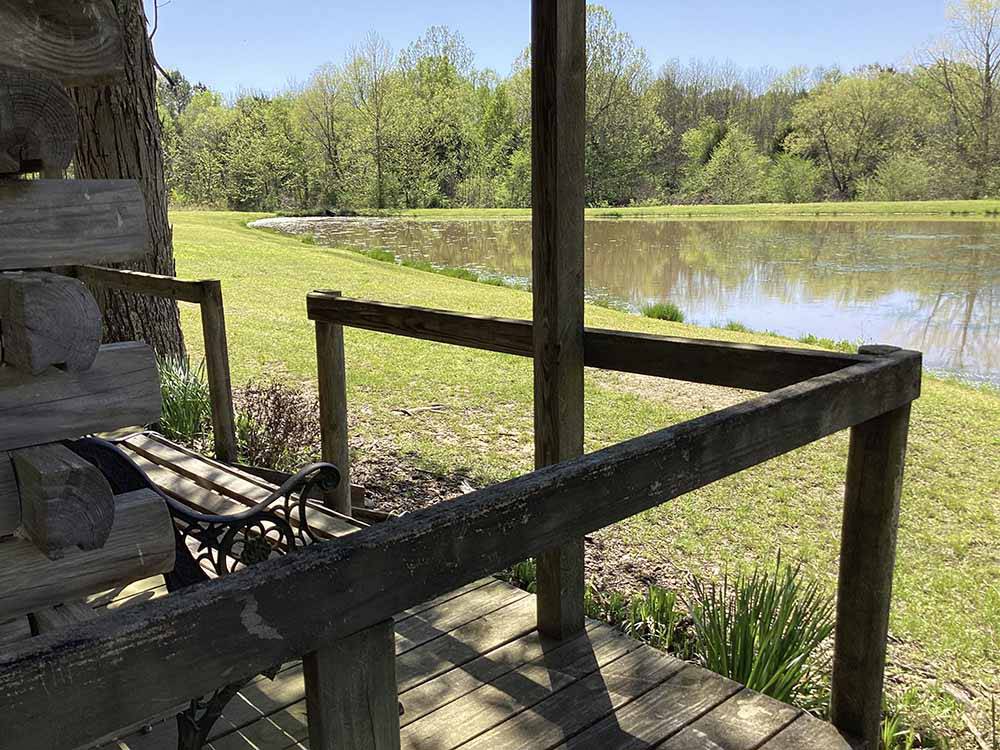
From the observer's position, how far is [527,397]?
7.79 metres

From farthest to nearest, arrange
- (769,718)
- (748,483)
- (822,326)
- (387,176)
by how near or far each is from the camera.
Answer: (387,176) < (822,326) < (748,483) < (769,718)

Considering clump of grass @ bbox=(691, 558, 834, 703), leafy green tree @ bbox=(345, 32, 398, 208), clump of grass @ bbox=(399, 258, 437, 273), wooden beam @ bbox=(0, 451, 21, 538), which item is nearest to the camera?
wooden beam @ bbox=(0, 451, 21, 538)

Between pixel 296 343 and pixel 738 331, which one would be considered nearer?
pixel 296 343

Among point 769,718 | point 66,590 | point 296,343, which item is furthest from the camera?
point 296,343

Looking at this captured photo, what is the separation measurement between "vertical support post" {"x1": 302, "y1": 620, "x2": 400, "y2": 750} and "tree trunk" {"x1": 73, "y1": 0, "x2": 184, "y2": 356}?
540 centimetres

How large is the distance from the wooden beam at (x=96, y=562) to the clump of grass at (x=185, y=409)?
13.3 ft

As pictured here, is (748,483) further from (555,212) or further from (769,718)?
(555,212)

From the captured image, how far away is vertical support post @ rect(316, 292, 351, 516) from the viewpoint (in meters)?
3.58

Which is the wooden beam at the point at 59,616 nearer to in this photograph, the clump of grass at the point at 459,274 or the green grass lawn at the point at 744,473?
the green grass lawn at the point at 744,473

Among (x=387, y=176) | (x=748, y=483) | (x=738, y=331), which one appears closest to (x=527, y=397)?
(x=748, y=483)

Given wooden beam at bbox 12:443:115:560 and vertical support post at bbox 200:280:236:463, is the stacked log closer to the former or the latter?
wooden beam at bbox 12:443:115:560

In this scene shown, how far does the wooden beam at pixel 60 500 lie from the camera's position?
1296 millimetres

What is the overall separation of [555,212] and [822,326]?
11582 millimetres

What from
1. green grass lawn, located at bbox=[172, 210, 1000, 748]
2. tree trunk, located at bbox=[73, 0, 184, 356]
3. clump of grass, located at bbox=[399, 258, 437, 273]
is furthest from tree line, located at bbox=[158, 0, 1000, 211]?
tree trunk, located at bbox=[73, 0, 184, 356]
